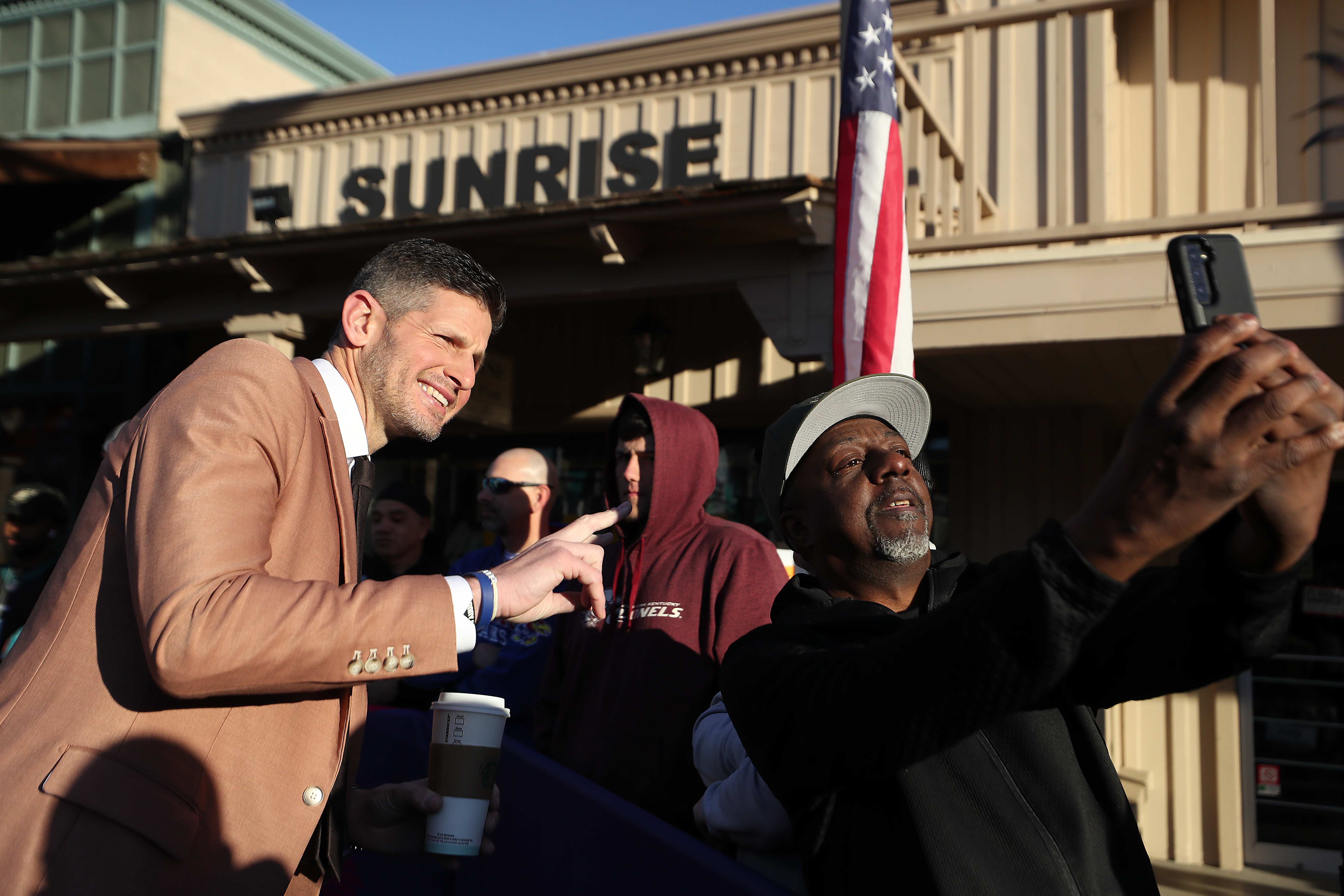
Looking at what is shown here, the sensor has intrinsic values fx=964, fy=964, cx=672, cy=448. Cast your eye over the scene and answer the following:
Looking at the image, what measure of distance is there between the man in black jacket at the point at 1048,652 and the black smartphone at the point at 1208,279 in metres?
0.10

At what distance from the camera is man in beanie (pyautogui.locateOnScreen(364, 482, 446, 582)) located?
17.1ft

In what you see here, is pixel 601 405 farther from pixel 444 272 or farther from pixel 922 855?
pixel 922 855

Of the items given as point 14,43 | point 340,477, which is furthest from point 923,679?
point 14,43

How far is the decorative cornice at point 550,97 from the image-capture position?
22.4 ft

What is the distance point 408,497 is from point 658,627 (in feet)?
8.78

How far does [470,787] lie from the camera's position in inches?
77.3

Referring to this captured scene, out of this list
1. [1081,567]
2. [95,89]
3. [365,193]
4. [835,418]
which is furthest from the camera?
[95,89]

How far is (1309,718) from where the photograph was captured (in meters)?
6.26

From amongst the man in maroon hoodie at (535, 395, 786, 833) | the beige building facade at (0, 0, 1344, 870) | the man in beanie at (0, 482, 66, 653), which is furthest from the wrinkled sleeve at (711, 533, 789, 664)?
the man in beanie at (0, 482, 66, 653)

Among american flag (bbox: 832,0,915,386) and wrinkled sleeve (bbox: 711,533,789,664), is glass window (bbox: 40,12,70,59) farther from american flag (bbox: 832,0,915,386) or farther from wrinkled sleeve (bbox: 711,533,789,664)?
wrinkled sleeve (bbox: 711,533,789,664)

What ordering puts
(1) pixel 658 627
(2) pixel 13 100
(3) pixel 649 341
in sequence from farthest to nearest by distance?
(2) pixel 13 100
(3) pixel 649 341
(1) pixel 658 627

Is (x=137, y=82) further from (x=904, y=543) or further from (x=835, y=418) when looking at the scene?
(x=904, y=543)

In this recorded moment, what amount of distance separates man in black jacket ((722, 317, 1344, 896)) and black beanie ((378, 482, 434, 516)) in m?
3.74

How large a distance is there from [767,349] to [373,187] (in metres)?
3.59
